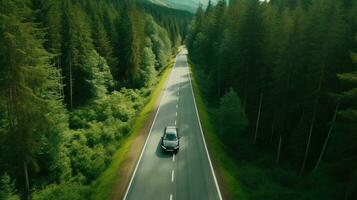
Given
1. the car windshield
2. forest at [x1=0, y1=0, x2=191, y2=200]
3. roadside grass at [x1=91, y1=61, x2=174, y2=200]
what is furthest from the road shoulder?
forest at [x1=0, y1=0, x2=191, y2=200]

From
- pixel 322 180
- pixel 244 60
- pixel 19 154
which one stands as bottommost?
pixel 322 180

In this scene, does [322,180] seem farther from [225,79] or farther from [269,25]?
[225,79]

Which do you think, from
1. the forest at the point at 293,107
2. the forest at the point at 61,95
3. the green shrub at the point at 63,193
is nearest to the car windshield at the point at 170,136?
the forest at the point at 61,95

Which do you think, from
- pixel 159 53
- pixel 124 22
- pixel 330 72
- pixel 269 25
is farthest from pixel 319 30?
pixel 159 53

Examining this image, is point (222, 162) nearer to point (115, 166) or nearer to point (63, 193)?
point (115, 166)

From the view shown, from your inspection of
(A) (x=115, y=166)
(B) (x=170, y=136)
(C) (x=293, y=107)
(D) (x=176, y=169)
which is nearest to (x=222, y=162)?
(D) (x=176, y=169)
